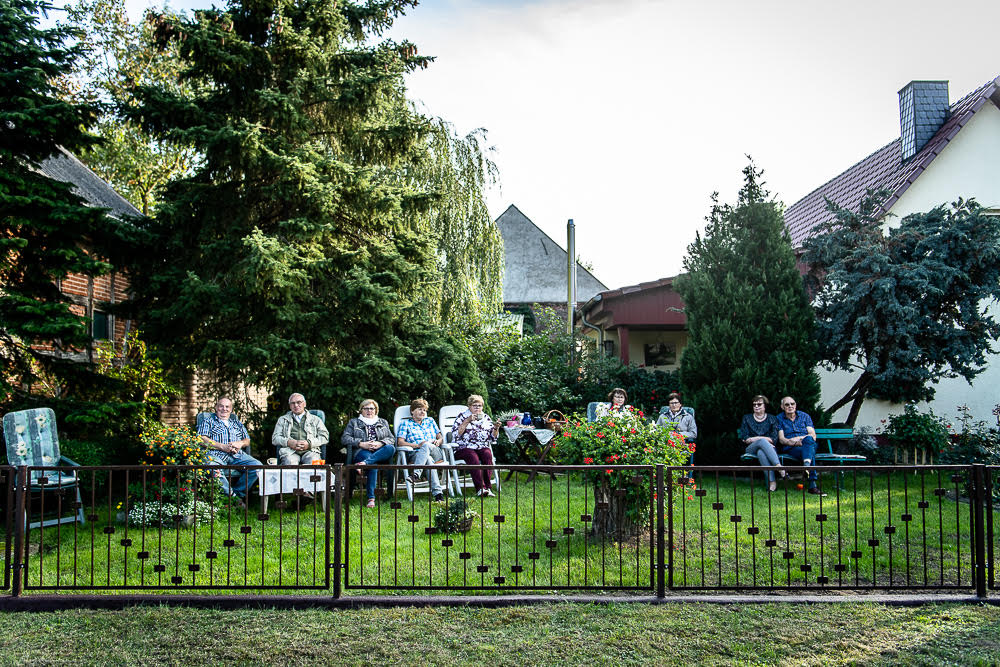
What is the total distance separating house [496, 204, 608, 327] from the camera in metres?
34.9

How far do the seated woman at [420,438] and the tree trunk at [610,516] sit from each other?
296 centimetres

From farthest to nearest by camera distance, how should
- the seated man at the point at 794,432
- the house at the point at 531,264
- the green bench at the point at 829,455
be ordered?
the house at the point at 531,264, the green bench at the point at 829,455, the seated man at the point at 794,432

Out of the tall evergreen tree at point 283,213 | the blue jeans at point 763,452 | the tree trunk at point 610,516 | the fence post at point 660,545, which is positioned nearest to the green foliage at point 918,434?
the blue jeans at point 763,452

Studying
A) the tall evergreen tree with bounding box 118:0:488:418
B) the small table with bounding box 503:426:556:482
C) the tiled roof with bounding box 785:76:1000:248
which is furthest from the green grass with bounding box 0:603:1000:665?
the tiled roof with bounding box 785:76:1000:248

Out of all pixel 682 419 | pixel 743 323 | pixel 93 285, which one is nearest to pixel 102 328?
pixel 93 285

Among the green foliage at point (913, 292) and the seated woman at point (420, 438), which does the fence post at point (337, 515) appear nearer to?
the seated woman at point (420, 438)

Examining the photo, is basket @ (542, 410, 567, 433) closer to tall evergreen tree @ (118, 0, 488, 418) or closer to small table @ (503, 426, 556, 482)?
small table @ (503, 426, 556, 482)

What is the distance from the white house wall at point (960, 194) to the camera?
1473cm

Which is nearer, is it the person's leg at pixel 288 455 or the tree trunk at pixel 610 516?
A: the tree trunk at pixel 610 516

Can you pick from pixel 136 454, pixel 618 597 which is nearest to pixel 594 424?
pixel 618 597

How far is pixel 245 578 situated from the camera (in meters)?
5.63

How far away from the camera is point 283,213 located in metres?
10.7

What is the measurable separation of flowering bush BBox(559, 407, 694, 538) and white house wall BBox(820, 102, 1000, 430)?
9.20m

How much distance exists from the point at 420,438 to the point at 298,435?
1.50 m
